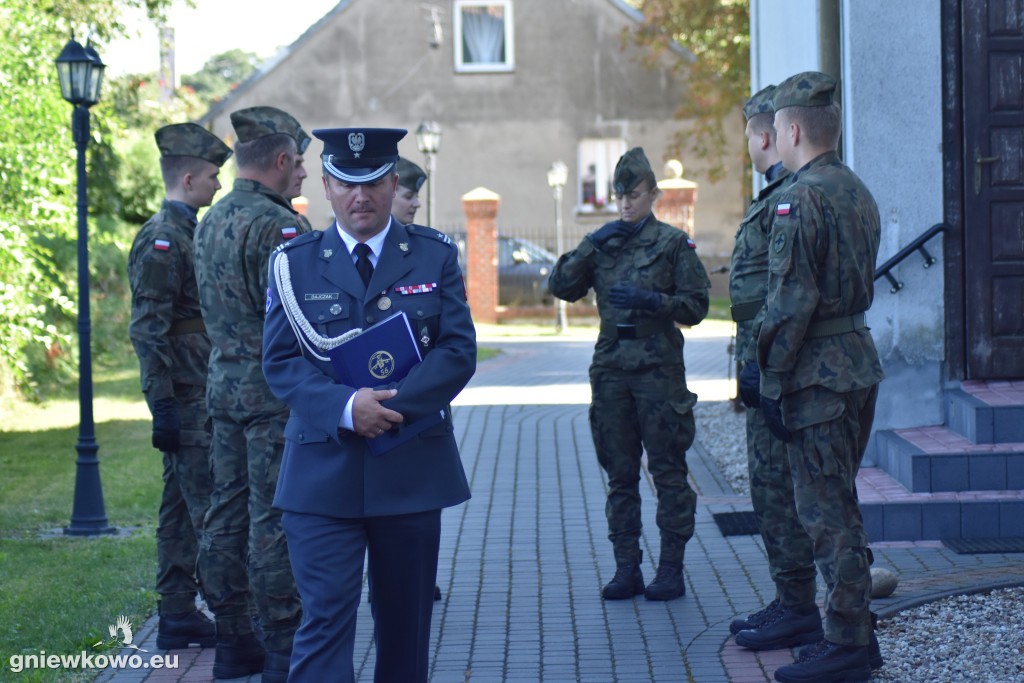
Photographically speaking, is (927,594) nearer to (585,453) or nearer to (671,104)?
(585,453)

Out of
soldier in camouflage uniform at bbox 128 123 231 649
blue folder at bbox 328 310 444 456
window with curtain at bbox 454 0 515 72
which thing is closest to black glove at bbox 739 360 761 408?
blue folder at bbox 328 310 444 456

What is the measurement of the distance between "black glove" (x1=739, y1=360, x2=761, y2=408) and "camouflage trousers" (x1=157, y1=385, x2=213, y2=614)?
2.48 metres

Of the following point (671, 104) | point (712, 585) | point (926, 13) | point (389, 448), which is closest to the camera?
point (389, 448)

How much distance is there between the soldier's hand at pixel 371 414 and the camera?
3.72 meters

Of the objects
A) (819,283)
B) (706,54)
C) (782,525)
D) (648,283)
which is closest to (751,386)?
(819,283)

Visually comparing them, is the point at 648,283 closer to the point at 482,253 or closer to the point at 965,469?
the point at 965,469

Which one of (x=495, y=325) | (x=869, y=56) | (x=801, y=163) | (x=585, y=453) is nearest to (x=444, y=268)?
(x=801, y=163)

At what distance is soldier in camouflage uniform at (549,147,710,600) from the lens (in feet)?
21.1

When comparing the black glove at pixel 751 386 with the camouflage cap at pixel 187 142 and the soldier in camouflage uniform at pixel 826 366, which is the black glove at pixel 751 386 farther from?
the camouflage cap at pixel 187 142

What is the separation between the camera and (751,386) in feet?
Answer: 17.2

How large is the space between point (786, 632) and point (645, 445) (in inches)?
56.7

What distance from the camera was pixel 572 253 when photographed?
667cm

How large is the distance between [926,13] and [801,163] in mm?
3931

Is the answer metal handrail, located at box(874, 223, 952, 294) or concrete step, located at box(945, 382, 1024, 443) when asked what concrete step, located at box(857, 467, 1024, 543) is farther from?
metal handrail, located at box(874, 223, 952, 294)
